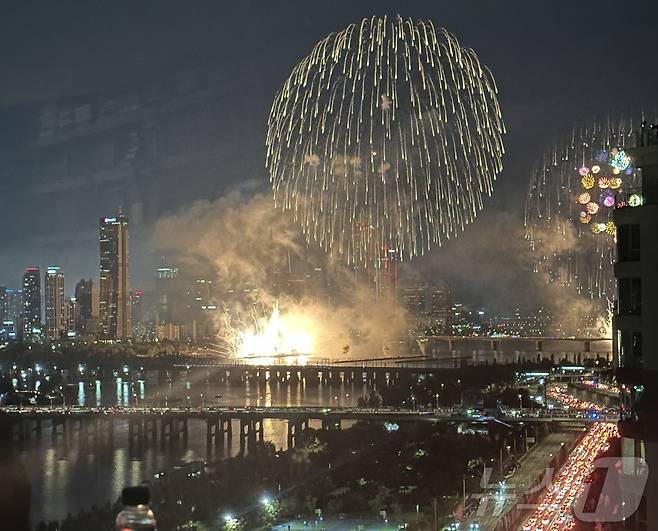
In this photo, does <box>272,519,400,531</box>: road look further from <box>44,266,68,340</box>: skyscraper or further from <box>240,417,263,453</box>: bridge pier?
<box>44,266,68,340</box>: skyscraper

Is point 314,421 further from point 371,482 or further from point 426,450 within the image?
point 371,482

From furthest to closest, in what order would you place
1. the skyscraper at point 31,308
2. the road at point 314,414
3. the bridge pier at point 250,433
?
1. the skyscraper at point 31,308
2. the bridge pier at point 250,433
3. the road at point 314,414

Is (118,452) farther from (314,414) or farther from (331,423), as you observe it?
(331,423)

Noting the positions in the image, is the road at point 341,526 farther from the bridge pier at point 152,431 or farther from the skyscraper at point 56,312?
the skyscraper at point 56,312

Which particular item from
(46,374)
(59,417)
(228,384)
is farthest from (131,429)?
(46,374)

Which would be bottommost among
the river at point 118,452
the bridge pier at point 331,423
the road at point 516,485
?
the river at point 118,452

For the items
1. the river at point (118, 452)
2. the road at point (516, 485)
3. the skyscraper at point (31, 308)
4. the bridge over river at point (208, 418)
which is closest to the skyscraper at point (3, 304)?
the skyscraper at point (31, 308)

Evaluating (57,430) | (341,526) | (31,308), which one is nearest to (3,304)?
(31,308)
